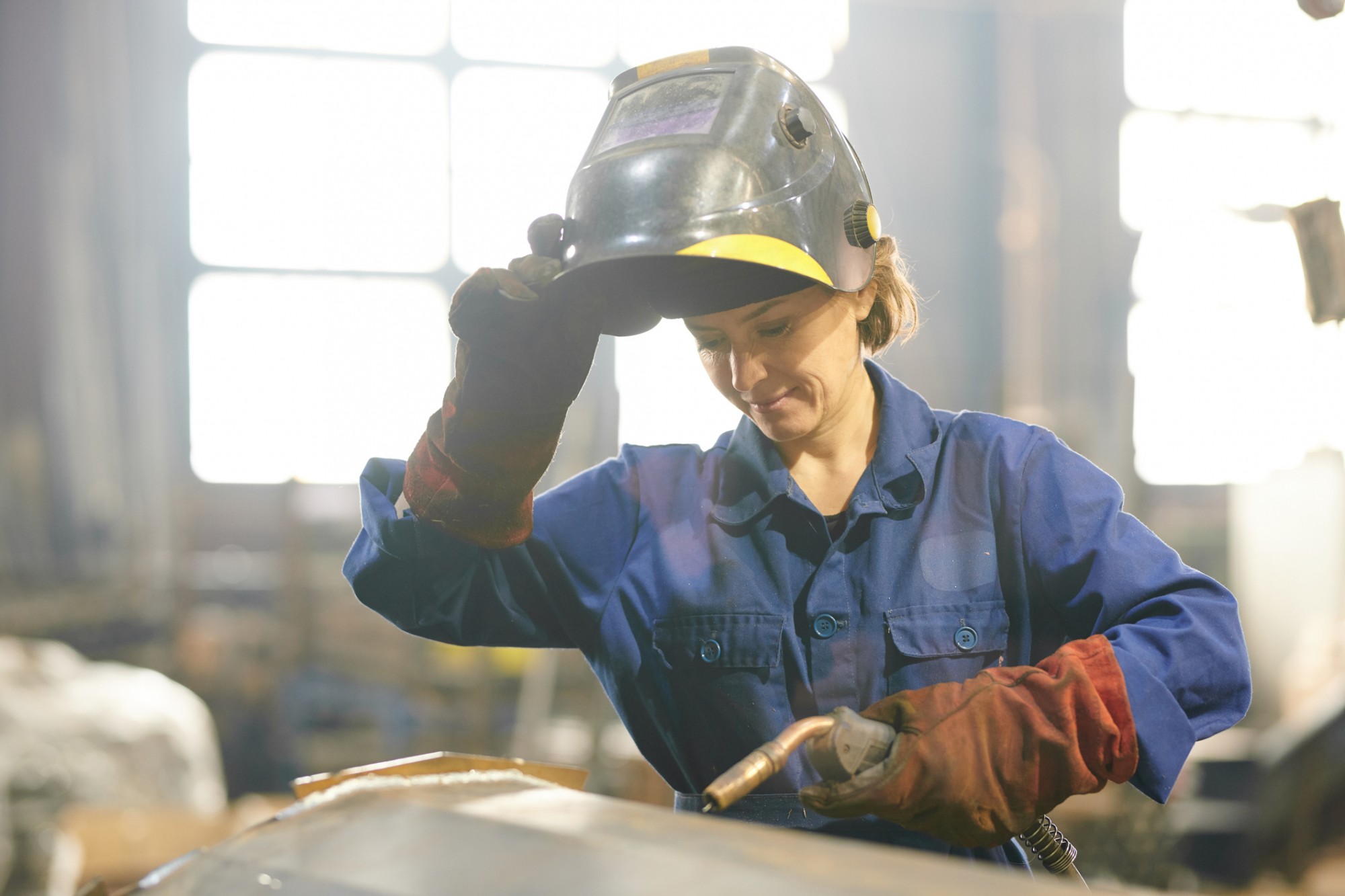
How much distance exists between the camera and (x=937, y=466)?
4.19ft

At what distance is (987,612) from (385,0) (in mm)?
6486

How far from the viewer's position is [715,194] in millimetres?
1076

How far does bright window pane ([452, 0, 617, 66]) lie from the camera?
665 cm

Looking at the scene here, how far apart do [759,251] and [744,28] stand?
5.56 m

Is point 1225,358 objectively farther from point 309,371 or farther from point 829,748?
point 829,748

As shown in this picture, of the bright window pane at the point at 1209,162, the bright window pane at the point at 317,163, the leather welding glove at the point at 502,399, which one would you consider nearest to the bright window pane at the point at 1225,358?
the bright window pane at the point at 1209,162

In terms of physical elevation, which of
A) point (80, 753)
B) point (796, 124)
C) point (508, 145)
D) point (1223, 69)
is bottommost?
point (80, 753)

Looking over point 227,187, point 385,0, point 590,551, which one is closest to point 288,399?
point 227,187

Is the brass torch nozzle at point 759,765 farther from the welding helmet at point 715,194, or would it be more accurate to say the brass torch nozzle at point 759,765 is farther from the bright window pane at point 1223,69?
the bright window pane at point 1223,69

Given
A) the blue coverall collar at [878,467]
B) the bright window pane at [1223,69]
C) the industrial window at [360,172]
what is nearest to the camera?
the blue coverall collar at [878,467]

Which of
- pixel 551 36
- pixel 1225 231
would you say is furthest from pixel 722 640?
pixel 1225 231

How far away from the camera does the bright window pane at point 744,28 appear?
6230mm

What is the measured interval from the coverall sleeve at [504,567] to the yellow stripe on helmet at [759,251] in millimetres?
388

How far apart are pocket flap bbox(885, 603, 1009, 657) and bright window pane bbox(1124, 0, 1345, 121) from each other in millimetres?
6450
